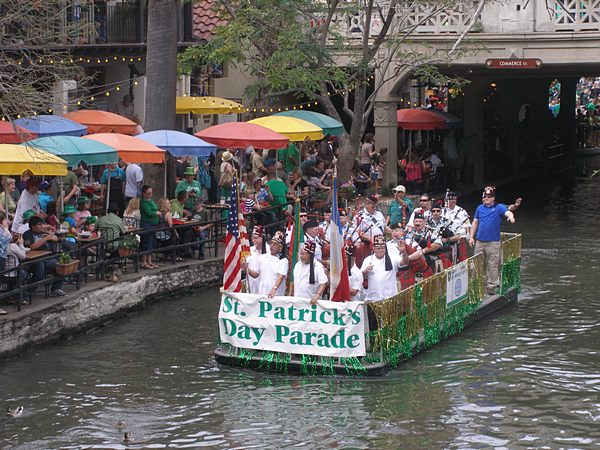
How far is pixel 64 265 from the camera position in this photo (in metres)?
20.1

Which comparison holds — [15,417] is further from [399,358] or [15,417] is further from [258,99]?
[258,99]

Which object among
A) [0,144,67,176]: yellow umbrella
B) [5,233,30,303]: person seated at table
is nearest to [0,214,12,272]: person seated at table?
[5,233,30,303]: person seated at table

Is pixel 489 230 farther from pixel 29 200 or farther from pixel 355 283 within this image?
pixel 29 200

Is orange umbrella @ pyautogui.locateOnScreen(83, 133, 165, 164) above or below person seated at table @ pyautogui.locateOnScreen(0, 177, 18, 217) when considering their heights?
above

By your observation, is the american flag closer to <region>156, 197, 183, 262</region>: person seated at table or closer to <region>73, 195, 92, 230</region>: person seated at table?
<region>73, 195, 92, 230</region>: person seated at table

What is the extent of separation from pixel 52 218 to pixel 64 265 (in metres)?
1.71

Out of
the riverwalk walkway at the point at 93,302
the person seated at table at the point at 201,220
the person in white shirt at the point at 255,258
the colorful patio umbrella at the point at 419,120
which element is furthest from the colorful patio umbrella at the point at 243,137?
the colorful patio umbrella at the point at 419,120

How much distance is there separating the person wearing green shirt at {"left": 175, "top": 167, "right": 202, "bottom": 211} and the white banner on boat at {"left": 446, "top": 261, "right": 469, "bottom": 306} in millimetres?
7143

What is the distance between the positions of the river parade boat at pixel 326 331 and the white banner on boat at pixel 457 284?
0.59 metres

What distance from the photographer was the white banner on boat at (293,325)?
17.1m

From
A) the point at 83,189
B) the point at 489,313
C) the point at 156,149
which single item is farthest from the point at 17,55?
the point at 489,313

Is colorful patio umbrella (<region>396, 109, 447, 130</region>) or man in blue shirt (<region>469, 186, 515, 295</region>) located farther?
colorful patio umbrella (<region>396, 109, 447, 130</region>)

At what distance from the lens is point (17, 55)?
1102 inches

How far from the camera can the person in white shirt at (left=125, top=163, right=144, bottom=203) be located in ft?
86.8
